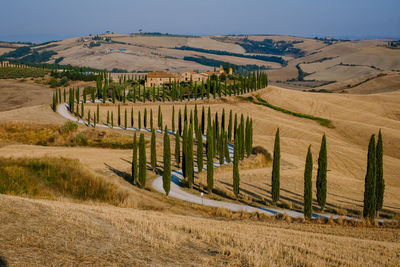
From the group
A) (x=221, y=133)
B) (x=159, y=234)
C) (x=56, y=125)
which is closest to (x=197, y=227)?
(x=159, y=234)

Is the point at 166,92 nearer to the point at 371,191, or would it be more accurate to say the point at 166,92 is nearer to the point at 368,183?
the point at 368,183

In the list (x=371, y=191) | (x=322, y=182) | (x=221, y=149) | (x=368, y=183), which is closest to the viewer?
(x=371, y=191)

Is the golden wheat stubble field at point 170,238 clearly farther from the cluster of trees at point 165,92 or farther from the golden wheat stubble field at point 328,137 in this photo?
the cluster of trees at point 165,92

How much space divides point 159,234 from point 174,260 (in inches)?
151

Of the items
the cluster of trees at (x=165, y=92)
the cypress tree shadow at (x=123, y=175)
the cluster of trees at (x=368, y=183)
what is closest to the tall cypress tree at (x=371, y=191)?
the cluster of trees at (x=368, y=183)

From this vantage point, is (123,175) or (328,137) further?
(328,137)

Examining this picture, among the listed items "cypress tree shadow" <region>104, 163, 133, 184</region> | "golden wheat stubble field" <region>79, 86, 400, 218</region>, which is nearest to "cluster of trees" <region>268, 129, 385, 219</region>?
"golden wheat stubble field" <region>79, 86, 400, 218</region>

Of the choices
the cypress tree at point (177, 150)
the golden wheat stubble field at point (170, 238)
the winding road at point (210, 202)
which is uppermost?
the golden wheat stubble field at point (170, 238)

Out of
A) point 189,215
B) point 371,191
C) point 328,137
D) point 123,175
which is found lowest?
point 328,137

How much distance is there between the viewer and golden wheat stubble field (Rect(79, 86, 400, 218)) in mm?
43125

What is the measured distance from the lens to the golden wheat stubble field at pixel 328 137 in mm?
43125

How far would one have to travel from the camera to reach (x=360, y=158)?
6297 centimetres

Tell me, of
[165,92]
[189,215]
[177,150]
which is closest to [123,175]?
[177,150]

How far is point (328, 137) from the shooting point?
3191 inches
